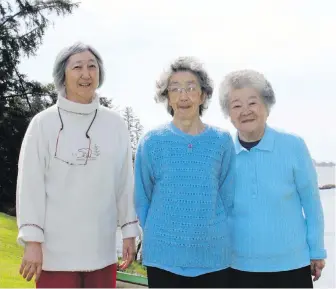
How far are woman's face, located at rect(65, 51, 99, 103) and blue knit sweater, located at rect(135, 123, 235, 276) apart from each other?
15.6 inches

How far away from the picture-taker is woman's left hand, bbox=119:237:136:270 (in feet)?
9.40

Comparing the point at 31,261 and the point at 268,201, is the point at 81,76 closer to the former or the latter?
the point at 31,261

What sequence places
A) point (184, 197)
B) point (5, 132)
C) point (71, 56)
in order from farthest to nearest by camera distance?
point (5, 132), point (71, 56), point (184, 197)

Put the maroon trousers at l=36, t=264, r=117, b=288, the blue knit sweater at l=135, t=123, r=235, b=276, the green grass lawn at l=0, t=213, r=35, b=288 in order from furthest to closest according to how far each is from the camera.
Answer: the green grass lawn at l=0, t=213, r=35, b=288 < the maroon trousers at l=36, t=264, r=117, b=288 < the blue knit sweater at l=135, t=123, r=235, b=276

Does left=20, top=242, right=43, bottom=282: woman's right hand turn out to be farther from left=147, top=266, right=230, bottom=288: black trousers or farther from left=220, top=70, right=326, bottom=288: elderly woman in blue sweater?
left=220, top=70, right=326, bottom=288: elderly woman in blue sweater

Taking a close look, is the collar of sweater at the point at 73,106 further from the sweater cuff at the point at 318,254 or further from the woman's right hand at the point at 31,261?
Result: the sweater cuff at the point at 318,254

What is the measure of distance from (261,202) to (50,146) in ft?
3.69

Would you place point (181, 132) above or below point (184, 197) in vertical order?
above

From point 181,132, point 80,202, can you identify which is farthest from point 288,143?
point 80,202

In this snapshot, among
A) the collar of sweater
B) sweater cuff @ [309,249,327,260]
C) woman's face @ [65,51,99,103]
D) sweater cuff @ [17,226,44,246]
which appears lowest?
sweater cuff @ [309,249,327,260]

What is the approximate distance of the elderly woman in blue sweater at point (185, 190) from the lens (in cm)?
259

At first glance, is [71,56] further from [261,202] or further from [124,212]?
[261,202]

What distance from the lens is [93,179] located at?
2699mm

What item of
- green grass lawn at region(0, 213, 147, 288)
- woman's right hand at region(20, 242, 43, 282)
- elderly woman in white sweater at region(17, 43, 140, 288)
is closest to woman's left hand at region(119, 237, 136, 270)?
elderly woman in white sweater at region(17, 43, 140, 288)
